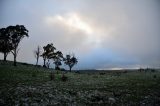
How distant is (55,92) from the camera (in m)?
25.3

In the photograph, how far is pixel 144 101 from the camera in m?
23.9

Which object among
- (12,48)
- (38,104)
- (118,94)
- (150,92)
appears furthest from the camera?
(12,48)

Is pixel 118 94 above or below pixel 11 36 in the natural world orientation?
below

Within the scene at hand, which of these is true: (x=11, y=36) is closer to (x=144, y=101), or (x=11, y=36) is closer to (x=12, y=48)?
(x=12, y=48)

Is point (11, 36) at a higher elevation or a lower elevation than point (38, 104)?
higher

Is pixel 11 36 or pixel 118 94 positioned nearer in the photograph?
pixel 118 94

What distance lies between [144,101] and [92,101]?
5.61 m

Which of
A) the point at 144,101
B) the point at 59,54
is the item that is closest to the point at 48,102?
the point at 144,101

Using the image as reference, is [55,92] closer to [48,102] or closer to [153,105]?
[48,102]

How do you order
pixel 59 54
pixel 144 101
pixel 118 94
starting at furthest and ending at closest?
1. pixel 59 54
2. pixel 118 94
3. pixel 144 101

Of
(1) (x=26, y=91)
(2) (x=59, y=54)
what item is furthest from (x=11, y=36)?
(1) (x=26, y=91)

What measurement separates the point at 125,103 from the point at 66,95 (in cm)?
631

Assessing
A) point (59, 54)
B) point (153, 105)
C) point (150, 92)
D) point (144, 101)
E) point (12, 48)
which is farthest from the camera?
point (59, 54)

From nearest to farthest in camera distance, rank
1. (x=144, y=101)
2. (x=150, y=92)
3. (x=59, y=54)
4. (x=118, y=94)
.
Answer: (x=144, y=101) → (x=118, y=94) → (x=150, y=92) → (x=59, y=54)
